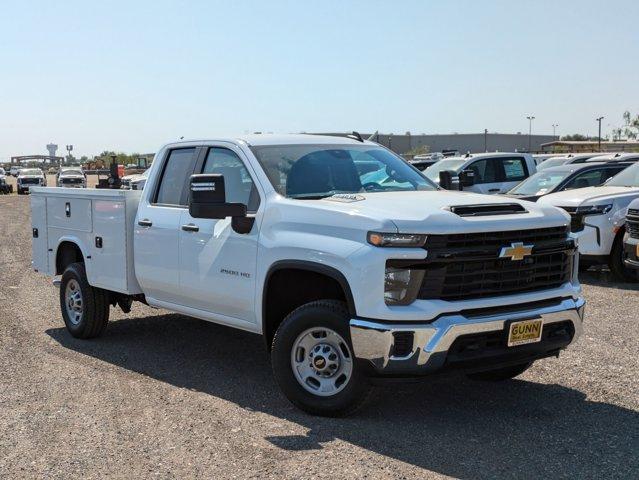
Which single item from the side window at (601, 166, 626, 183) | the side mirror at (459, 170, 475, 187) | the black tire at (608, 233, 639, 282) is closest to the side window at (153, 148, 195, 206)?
the side mirror at (459, 170, 475, 187)

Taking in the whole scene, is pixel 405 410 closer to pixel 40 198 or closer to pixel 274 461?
pixel 274 461

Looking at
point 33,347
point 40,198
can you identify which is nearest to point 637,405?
point 33,347

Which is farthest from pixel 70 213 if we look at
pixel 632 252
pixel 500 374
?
pixel 632 252

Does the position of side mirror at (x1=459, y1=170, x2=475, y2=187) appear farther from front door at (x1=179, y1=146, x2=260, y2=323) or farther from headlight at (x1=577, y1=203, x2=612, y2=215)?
headlight at (x1=577, y1=203, x2=612, y2=215)

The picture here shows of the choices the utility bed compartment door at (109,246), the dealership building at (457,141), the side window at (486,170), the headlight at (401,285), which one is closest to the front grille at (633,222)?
the headlight at (401,285)

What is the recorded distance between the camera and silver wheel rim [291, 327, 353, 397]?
5.39 m

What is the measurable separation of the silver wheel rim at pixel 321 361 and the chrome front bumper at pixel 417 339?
11.9 inches

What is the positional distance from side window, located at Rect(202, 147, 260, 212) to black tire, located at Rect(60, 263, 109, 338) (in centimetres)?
218

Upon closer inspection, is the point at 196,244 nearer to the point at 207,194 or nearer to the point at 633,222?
the point at 207,194

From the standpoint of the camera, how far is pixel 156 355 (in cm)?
767

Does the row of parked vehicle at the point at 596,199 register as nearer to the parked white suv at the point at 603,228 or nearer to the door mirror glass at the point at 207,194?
the parked white suv at the point at 603,228

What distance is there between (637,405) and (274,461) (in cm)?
277

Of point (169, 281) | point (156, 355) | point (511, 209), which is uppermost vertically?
point (511, 209)

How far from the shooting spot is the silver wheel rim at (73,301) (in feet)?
27.3
